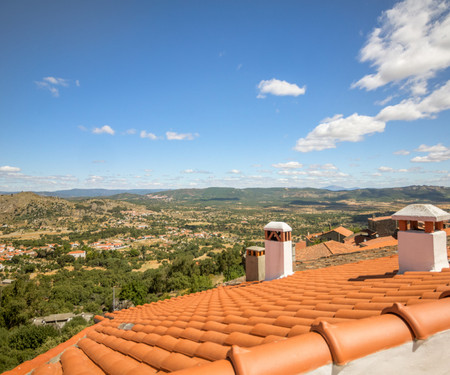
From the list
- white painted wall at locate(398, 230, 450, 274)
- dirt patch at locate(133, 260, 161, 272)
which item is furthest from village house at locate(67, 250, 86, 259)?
white painted wall at locate(398, 230, 450, 274)

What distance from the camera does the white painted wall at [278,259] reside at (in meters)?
6.96

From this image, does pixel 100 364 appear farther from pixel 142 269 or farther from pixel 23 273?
pixel 23 273

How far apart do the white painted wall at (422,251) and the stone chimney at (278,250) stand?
2.78 m

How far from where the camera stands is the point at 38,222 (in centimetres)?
10200

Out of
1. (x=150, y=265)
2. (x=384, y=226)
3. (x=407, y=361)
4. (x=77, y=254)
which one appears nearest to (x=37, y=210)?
(x=77, y=254)

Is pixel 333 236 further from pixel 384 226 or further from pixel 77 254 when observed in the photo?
pixel 77 254

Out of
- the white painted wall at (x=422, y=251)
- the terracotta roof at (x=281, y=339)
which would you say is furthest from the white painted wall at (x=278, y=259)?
the terracotta roof at (x=281, y=339)

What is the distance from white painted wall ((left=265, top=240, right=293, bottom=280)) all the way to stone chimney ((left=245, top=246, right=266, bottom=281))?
728 mm

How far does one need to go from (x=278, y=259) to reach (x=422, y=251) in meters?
3.51

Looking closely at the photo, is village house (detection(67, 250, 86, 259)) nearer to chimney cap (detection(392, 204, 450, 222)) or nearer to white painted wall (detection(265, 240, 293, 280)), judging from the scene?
white painted wall (detection(265, 240, 293, 280))

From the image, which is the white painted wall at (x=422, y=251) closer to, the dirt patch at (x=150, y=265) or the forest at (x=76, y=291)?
the forest at (x=76, y=291)

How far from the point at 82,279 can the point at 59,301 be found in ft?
37.8

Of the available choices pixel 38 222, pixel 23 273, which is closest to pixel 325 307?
pixel 23 273

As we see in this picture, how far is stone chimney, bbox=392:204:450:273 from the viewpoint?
4.14 metres
